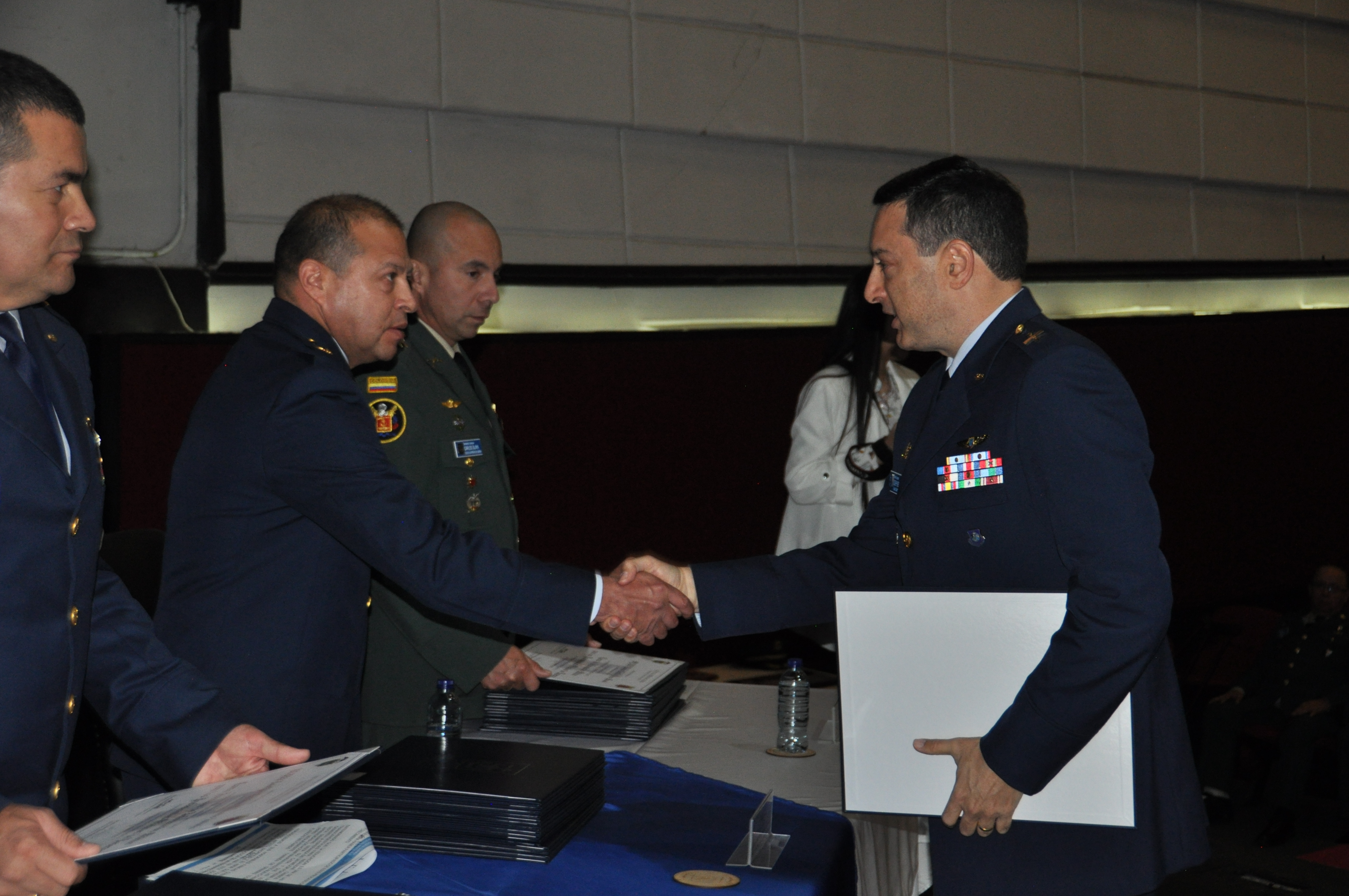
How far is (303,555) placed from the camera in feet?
6.24

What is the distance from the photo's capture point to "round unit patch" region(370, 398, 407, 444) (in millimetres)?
2537

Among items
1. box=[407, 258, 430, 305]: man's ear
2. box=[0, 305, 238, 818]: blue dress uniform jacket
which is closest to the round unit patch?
box=[407, 258, 430, 305]: man's ear

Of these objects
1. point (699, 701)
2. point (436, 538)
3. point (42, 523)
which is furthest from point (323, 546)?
point (699, 701)

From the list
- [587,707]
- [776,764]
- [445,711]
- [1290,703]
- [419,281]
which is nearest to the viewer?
[445,711]

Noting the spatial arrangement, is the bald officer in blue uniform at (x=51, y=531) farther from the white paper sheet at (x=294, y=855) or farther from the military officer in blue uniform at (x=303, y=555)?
the military officer in blue uniform at (x=303, y=555)

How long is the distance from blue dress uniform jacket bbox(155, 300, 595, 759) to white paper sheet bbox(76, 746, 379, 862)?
0.52 metres

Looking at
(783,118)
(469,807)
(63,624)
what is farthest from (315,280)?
(783,118)

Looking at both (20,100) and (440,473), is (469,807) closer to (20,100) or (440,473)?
(20,100)

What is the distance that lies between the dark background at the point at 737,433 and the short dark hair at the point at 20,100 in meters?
2.13

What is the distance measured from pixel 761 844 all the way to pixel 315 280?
133 cm

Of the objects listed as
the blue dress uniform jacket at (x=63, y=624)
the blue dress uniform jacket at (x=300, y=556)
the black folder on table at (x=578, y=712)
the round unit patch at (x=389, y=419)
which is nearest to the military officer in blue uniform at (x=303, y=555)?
the blue dress uniform jacket at (x=300, y=556)

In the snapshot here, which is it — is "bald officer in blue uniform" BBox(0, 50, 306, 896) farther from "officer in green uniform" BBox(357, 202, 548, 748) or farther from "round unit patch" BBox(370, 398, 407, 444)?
"round unit patch" BBox(370, 398, 407, 444)

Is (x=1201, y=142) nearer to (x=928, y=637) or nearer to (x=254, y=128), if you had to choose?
(x=254, y=128)

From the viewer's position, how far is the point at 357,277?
2.20m
